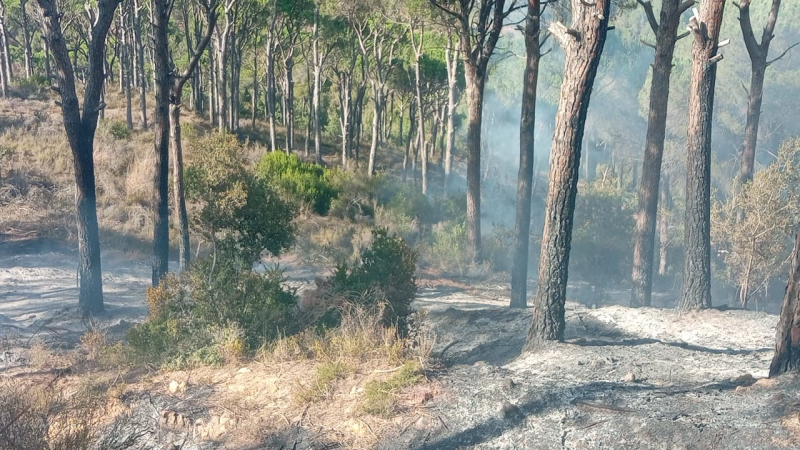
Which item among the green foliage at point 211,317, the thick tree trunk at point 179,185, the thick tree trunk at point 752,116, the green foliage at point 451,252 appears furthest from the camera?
the green foliage at point 451,252

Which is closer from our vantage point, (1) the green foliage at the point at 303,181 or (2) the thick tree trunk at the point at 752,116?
(2) the thick tree trunk at the point at 752,116

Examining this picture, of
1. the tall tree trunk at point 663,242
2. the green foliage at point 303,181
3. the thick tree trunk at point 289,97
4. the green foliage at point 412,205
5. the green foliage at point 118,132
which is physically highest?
the thick tree trunk at point 289,97

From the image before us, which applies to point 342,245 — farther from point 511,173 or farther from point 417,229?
point 511,173

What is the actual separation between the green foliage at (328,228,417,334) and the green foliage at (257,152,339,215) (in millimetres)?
11692

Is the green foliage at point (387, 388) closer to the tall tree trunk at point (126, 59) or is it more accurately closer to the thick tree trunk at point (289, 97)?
the thick tree trunk at point (289, 97)

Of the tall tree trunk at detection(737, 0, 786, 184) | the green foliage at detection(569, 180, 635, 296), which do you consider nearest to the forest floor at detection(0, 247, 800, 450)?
the tall tree trunk at detection(737, 0, 786, 184)

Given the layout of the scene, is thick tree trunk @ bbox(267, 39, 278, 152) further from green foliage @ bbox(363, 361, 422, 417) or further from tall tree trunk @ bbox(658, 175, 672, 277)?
green foliage @ bbox(363, 361, 422, 417)

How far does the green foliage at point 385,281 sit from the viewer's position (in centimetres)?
1089

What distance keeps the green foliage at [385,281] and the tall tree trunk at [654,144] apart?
659 centimetres

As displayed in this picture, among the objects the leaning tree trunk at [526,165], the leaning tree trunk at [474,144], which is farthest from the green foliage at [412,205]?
the leaning tree trunk at [526,165]

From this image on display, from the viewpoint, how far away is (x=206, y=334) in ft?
33.0

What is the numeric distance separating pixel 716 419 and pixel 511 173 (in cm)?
6120

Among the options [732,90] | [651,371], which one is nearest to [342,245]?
[651,371]

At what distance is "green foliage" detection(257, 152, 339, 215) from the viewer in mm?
24000
